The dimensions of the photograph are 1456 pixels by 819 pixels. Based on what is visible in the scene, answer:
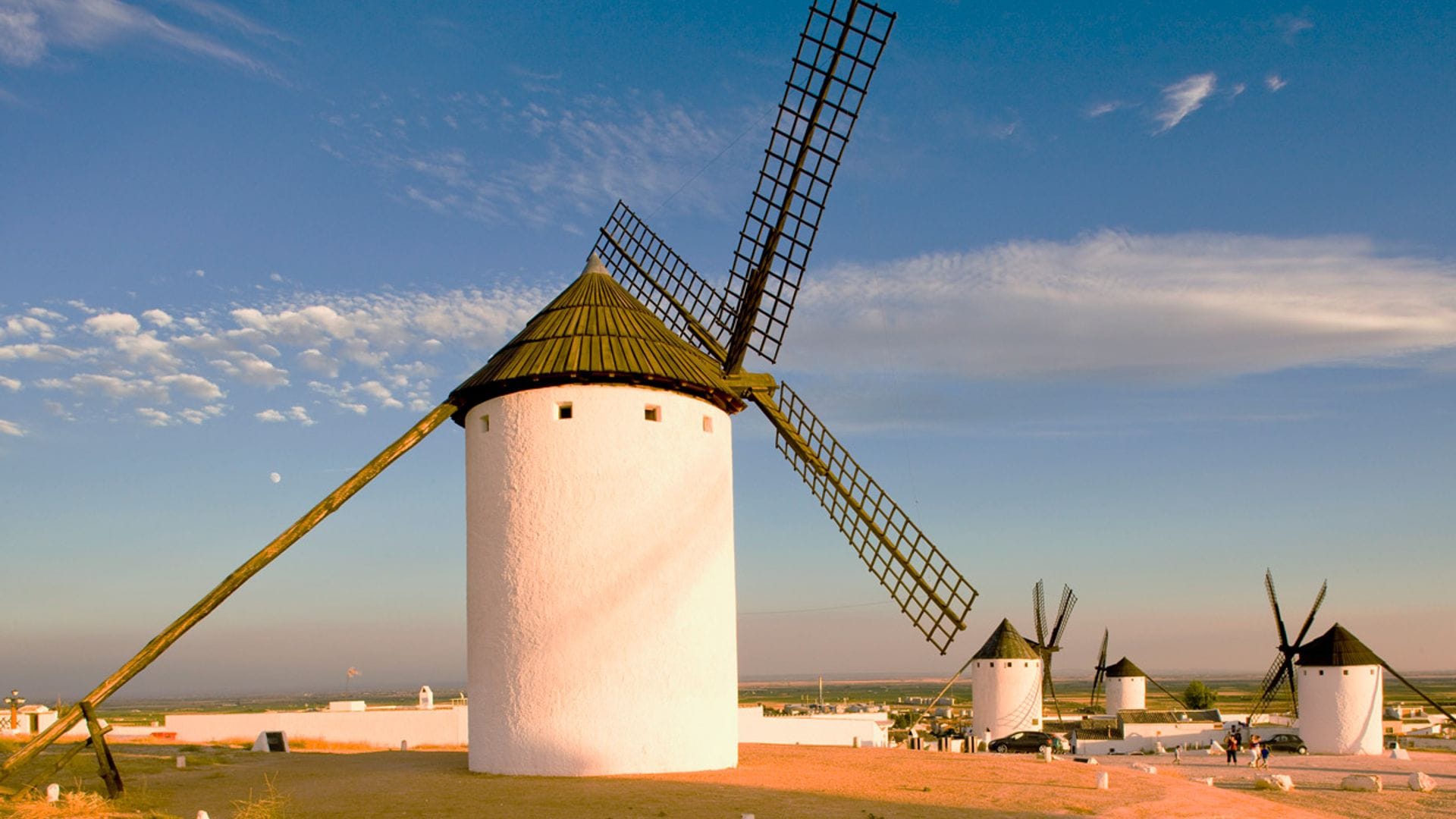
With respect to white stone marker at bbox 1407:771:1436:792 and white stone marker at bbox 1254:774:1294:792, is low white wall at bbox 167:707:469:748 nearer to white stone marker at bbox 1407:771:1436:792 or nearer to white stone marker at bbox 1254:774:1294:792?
white stone marker at bbox 1254:774:1294:792

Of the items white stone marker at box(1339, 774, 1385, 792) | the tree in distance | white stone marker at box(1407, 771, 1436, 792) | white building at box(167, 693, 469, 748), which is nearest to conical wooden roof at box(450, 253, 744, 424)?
white stone marker at box(1339, 774, 1385, 792)

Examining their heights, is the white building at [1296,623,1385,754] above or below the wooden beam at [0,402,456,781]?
Answer: below

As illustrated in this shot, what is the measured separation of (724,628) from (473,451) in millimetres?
4499

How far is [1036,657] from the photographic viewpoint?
41.5 m

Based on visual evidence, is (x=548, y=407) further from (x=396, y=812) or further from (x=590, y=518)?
(x=396, y=812)

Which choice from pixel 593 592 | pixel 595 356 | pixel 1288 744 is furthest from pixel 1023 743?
pixel 595 356

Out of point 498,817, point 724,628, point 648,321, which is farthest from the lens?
point 648,321

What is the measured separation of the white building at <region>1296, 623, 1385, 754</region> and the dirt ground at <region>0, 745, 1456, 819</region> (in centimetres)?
→ 1584

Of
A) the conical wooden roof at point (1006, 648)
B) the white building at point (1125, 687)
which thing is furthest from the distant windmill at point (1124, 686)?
the conical wooden roof at point (1006, 648)

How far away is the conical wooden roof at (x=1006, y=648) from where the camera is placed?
1613 inches

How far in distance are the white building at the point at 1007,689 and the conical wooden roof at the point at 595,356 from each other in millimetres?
26768

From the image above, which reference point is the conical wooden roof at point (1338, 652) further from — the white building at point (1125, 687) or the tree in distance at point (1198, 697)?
the tree in distance at point (1198, 697)

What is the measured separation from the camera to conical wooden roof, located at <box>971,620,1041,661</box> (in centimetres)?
4097

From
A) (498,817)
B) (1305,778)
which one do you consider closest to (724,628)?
(498,817)
